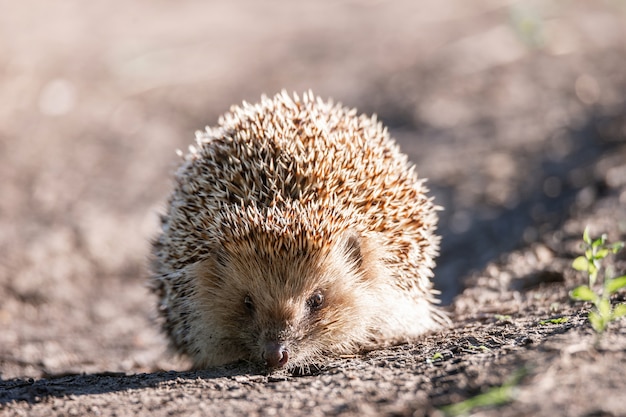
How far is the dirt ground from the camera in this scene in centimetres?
273

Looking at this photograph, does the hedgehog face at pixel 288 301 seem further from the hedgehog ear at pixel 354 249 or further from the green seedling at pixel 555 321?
the green seedling at pixel 555 321

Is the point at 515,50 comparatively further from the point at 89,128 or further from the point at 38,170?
the point at 38,170

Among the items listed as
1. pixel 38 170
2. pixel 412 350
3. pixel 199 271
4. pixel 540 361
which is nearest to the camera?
pixel 540 361

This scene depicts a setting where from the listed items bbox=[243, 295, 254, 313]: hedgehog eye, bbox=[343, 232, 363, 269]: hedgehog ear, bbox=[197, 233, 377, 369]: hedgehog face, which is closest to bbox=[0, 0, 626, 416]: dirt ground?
bbox=[197, 233, 377, 369]: hedgehog face

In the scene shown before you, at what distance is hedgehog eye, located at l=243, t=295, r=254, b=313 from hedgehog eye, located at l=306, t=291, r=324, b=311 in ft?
0.83

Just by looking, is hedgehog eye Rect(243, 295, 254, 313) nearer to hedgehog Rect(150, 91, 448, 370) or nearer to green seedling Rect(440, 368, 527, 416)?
hedgehog Rect(150, 91, 448, 370)

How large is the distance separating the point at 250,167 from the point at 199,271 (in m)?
0.55

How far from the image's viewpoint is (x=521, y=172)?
629 cm

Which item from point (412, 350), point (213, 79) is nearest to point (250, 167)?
point (412, 350)

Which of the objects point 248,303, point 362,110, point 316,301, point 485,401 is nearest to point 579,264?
point 485,401

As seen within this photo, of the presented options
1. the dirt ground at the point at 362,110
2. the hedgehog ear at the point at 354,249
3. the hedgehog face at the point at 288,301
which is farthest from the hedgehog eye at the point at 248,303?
the hedgehog ear at the point at 354,249

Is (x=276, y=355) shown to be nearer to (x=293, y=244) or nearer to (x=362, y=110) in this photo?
(x=293, y=244)

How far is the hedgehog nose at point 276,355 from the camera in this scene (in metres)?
3.12

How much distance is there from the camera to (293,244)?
3.28 meters
